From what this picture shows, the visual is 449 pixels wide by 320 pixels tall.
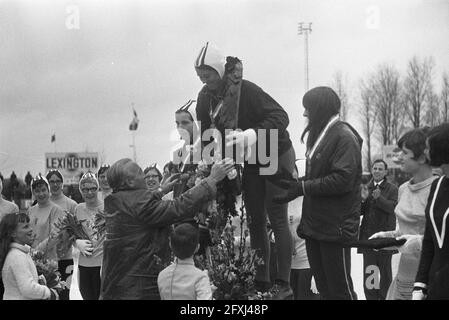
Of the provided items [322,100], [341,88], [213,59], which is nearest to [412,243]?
[322,100]

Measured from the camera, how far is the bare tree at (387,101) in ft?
14.4

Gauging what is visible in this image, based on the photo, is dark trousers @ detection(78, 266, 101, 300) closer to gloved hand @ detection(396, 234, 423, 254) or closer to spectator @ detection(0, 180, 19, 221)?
spectator @ detection(0, 180, 19, 221)

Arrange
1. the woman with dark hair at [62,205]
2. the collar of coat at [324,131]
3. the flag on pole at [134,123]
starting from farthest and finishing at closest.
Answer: the woman with dark hair at [62,205]
the flag on pole at [134,123]
the collar of coat at [324,131]

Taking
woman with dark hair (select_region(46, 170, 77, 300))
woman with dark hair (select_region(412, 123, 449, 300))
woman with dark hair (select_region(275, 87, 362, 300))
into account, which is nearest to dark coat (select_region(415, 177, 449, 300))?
woman with dark hair (select_region(412, 123, 449, 300))

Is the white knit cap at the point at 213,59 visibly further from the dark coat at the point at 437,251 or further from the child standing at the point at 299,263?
the dark coat at the point at 437,251

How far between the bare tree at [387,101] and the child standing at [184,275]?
134 cm

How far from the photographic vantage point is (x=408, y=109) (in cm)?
443

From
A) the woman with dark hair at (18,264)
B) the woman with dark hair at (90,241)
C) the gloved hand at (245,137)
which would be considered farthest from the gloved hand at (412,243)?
the woman with dark hair at (18,264)

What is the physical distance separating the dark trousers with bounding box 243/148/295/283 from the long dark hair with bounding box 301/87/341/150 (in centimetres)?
23

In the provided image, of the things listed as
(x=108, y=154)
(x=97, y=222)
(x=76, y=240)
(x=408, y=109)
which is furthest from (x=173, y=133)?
(x=408, y=109)

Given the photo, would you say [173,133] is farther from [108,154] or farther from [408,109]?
[408,109]

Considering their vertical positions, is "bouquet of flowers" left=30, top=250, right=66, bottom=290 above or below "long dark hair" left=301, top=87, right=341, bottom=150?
below

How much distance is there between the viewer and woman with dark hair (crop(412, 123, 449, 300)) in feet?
10.8

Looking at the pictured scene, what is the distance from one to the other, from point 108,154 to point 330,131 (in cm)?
148
